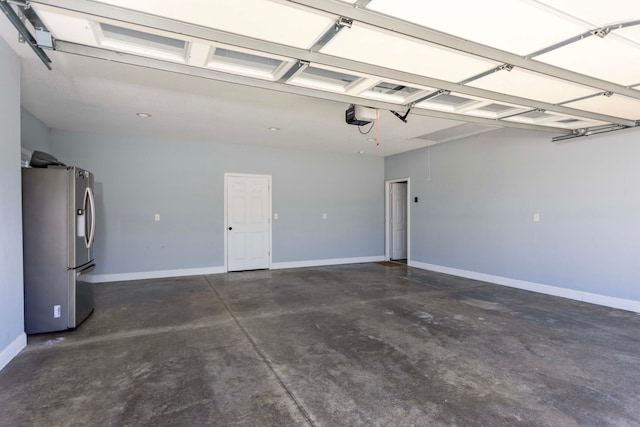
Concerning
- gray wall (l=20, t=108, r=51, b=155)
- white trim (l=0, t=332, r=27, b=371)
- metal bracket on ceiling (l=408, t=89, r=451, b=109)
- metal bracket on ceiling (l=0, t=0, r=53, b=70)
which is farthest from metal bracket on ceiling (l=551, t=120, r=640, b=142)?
gray wall (l=20, t=108, r=51, b=155)

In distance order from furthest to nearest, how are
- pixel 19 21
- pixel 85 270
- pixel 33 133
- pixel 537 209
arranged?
pixel 537 209, pixel 33 133, pixel 85 270, pixel 19 21

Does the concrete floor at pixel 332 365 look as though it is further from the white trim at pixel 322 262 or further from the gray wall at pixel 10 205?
the white trim at pixel 322 262

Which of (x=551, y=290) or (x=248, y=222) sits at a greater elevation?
(x=248, y=222)

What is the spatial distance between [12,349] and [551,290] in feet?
20.7

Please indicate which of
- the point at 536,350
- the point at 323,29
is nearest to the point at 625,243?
the point at 536,350

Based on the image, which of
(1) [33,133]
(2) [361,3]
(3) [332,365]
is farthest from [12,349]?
(2) [361,3]

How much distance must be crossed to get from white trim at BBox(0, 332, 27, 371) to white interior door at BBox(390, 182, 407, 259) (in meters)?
6.80

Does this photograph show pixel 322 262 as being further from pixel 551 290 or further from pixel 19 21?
pixel 19 21

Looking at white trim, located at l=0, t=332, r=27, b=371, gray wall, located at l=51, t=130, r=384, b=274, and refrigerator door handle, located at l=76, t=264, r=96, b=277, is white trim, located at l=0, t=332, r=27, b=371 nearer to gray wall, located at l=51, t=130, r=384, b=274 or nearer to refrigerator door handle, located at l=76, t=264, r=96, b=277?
refrigerator door handle, located at l=76, t=264, r=96, b=277

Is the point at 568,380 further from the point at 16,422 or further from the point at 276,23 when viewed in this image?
the point at 16,422

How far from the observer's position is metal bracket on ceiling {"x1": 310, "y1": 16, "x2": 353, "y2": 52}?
72.7 inches

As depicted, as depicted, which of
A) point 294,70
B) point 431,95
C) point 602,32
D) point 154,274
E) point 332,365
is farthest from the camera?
point 154,274

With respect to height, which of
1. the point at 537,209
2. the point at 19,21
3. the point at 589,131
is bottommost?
the point at 537,209

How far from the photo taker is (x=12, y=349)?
2777 mm
